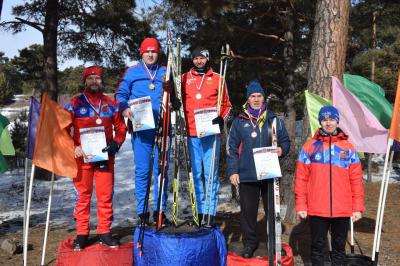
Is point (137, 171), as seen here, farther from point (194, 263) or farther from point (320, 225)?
point (320, 225)

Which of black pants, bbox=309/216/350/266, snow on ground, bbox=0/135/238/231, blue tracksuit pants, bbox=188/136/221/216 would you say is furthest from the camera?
snow on ground, bbox=0/135/238/231

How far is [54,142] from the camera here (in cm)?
420

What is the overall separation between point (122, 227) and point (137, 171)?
279 cm

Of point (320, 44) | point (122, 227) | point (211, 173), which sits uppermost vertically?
point (320, 44)

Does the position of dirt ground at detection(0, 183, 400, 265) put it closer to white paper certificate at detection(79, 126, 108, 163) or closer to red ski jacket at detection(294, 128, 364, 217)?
red ski jacket at detection(294, 128, 364, 217)

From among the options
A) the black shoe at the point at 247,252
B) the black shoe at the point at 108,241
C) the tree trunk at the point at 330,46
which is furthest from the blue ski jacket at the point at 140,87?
the tree trunk at the point at 330,46

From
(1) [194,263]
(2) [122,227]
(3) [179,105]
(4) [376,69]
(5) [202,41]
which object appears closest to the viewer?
(1) [194,263]

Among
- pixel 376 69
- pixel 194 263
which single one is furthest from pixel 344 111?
pixel 376 69

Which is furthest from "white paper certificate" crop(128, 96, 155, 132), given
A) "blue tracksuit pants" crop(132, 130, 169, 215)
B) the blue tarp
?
the blue tarp

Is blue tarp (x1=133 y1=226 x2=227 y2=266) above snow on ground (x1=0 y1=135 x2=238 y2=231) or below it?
above

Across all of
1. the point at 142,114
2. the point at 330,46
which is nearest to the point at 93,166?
the point at 142,114

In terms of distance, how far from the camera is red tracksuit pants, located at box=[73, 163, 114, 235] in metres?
4.18

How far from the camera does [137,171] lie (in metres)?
4.48

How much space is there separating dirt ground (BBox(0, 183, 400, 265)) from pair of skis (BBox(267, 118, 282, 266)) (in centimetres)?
28
